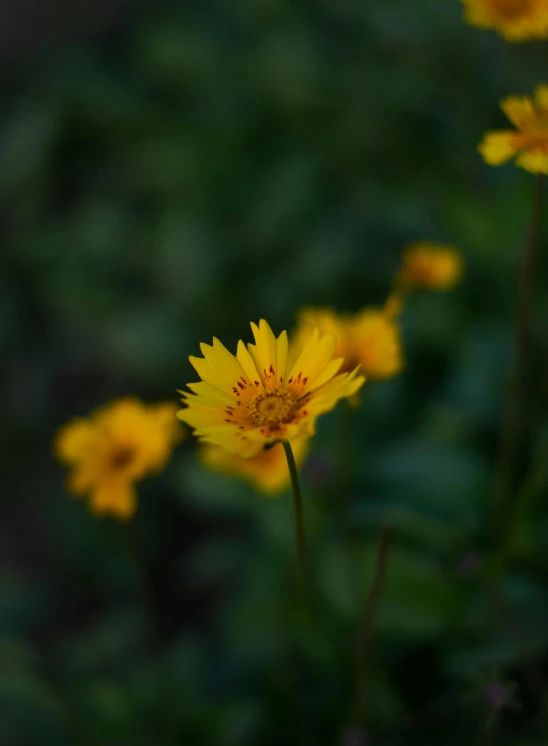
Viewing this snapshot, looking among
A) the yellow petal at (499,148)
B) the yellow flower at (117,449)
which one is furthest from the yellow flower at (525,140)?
the yellow flower at (117,449)

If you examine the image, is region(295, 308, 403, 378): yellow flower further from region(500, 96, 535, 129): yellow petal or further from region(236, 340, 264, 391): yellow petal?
region(500, 96, 535, 129): yellow petal

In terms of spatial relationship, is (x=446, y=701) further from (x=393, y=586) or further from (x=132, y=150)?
(x=132, y=150)

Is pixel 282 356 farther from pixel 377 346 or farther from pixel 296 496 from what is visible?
pixel 377 346

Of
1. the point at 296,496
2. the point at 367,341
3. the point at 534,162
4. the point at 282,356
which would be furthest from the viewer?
the point at 367,341

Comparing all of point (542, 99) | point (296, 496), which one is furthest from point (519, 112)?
point (296, 496)

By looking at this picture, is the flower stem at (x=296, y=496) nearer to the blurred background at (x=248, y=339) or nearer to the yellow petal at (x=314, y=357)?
the yellow petal at (x=314, y=357)

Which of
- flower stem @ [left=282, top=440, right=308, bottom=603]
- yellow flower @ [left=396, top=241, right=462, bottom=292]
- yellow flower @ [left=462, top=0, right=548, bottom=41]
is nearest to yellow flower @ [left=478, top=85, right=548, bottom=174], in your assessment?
yellow flower @ [left=462, top=0, right=548, bottom=41]
